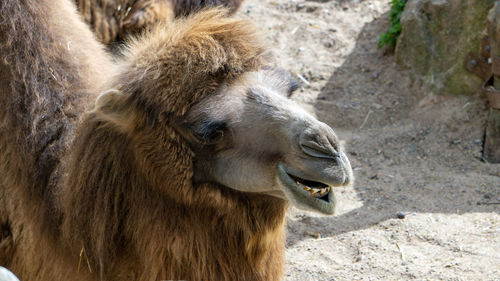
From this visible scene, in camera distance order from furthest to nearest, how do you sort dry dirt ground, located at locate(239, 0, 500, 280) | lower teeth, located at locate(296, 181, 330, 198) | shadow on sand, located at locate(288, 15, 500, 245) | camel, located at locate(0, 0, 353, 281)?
shadow on sand, located at locate(288, 15, 500, 245), dry dirt ground, located at locate(239, 0, 500, 280), camel, located at locate(0, 0, 353, 281), lower teeth, located at locate(296, 181, 330, 198)

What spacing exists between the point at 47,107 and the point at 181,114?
0.82m

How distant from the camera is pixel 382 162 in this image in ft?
21.5

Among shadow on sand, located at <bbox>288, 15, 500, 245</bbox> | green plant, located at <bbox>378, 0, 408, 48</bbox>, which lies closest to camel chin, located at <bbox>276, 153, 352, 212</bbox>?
shadow on sand, located at <bbox>288, 15, 500, 245</bbox>

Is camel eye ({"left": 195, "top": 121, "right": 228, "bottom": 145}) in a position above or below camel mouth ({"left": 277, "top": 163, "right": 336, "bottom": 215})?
above

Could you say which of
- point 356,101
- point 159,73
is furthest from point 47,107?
point 356,101

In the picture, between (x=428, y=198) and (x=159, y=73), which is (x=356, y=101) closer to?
(x=428, y=198)

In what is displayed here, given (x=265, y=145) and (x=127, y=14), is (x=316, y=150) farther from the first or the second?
(x=127, y=14)

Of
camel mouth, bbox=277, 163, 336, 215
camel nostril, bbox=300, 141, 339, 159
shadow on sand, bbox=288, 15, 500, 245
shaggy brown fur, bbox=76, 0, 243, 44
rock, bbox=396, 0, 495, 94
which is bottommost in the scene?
shadow on sand, bbox=288, 15, 500, 245

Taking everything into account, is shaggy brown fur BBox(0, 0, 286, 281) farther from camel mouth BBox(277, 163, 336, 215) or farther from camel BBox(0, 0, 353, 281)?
camel mouth BBox(277, 163, 336, 215)

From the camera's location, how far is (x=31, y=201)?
357 centimetres

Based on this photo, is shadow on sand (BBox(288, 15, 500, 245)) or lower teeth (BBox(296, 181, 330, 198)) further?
shadow on sand (BBox(288, 15, 500, 245))

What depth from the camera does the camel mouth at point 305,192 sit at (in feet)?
10.1

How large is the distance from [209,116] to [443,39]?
183 inches

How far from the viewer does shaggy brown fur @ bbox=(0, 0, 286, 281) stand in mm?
3293
